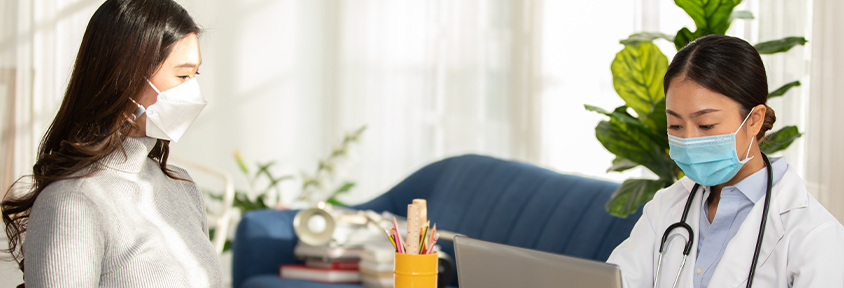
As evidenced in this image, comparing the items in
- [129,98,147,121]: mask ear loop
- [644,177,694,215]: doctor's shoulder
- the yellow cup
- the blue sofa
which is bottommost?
the blue sofa

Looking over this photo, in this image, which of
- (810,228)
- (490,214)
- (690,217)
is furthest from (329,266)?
(810,228)

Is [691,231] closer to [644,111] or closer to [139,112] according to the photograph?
[644,111]

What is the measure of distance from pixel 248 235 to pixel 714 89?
2.02m

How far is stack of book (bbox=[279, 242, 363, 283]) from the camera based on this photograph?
8.28 ft

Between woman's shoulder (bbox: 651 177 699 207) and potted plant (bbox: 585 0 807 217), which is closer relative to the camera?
woman's shoulder (bbox: 651 177 699 207)

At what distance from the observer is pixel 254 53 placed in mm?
4355

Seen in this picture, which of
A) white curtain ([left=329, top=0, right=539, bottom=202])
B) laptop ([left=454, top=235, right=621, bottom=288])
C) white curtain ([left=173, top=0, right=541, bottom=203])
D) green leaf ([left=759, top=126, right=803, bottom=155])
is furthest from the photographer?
white curtain ([left=173, top=0, right=541, bottom=203])

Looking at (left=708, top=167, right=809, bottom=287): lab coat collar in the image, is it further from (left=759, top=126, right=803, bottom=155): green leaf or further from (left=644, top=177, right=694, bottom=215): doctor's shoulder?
(left=759, top=126, right=803, bottom=155): green leaf

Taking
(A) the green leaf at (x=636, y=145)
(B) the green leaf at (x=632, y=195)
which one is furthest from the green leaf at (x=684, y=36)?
(B) the green leaf at (x=632, y=195)

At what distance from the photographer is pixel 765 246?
3.63ft

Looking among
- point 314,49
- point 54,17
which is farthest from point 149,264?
point 314,49

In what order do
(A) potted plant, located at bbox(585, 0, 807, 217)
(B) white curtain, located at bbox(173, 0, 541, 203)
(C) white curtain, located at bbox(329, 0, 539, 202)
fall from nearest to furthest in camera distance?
(A) potted plant, located at bbox(585, 0, 807, 217) → (C) white curtain, located at bbox(329, 0, 539, 202) → (B) white curtain, located at bbox(173, 0, 541, 203)

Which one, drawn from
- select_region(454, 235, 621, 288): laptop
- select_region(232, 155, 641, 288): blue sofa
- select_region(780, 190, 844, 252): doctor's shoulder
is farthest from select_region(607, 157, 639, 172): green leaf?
select_region(454, 235, 621, 288): laptop

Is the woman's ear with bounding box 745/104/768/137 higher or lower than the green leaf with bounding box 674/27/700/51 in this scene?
lower
